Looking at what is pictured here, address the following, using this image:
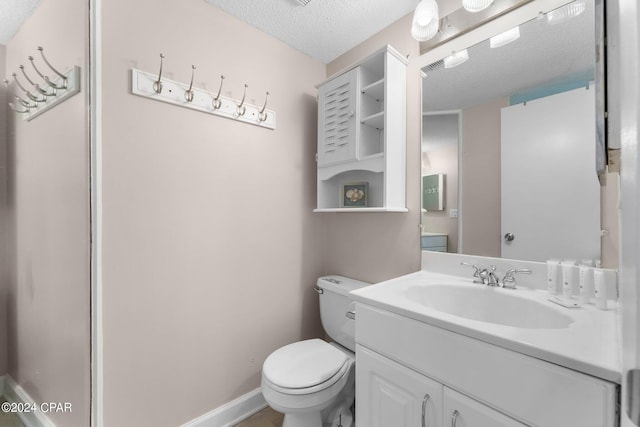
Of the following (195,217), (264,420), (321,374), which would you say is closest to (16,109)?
(195,217)

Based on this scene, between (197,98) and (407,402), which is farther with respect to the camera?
(197,98)

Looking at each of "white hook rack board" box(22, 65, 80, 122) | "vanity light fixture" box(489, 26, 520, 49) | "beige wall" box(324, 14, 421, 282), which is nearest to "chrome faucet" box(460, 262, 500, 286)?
"beige wall" box(324, 14, 421, 282)

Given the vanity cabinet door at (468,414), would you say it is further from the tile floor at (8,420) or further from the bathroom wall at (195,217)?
the tile floor at (8,420)

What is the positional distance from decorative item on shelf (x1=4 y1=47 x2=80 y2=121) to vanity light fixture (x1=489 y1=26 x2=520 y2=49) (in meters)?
1.80

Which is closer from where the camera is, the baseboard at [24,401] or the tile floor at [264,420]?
the baseboard at [24,401]

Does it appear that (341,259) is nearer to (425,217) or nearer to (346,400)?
(425,217)

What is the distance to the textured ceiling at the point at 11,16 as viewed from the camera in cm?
90

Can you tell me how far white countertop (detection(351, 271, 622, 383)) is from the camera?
59cm

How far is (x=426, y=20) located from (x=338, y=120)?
2.06ft

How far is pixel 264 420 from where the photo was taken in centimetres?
149

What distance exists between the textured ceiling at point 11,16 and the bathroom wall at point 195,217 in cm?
23

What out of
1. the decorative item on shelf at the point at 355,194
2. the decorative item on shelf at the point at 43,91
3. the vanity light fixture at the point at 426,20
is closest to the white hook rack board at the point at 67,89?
the decorative item on shelf at the point at 43,91

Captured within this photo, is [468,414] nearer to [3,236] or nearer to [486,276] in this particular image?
[486,276]

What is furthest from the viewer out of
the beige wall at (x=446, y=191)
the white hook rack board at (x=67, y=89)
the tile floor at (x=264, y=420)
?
the tile floor at (x=264, y=420)
